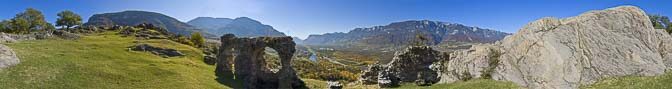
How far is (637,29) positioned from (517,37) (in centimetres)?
1133

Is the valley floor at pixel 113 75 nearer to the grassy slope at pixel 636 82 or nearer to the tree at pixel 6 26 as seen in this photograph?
the grassy slope at pixel 636 82

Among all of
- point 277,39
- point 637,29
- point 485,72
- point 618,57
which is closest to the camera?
point 618,57

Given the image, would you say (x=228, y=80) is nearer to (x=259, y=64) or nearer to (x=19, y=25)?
(x=259, y=64)

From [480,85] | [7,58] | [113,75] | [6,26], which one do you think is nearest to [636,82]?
[480,85]

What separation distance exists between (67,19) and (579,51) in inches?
5477

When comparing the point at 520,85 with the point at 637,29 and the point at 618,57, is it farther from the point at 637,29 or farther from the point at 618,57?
the point at 637,29

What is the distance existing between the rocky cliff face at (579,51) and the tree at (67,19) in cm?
12629

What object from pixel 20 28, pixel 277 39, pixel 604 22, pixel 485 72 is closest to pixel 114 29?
pixel 20 28

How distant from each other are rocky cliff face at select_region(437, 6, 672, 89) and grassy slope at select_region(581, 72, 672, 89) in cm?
115

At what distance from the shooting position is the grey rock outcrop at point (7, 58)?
56281 millimetres

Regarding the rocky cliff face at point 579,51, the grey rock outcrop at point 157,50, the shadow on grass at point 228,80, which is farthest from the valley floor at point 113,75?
the grey rock outcrop at point 157,50

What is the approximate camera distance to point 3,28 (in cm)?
12938

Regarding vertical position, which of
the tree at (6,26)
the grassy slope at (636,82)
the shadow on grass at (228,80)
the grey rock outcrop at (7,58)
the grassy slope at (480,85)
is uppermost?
the tree at (6,26)

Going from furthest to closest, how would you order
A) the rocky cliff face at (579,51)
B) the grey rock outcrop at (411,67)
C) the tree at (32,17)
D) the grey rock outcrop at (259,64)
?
the tree at (32,17), the grey rock outcrop at (411,67), the grey rock outcrop at (259,64), the rocky cliff face at (579,51)
